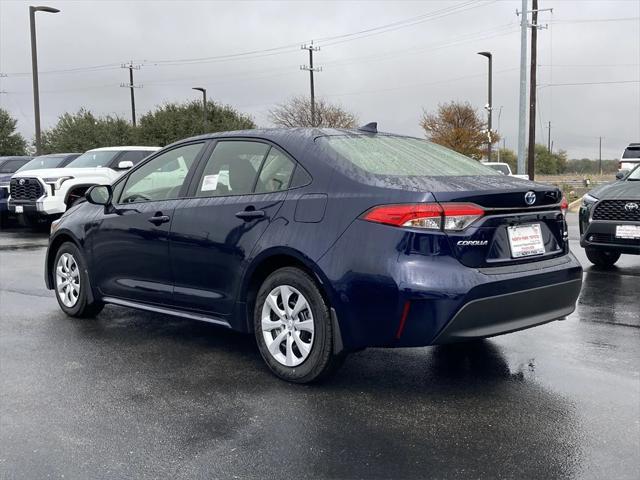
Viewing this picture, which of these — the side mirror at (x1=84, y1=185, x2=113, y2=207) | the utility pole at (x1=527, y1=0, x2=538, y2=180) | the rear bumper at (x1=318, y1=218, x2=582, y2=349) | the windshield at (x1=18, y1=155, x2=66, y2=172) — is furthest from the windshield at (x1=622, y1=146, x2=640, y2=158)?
the rear bumper at (x1=318, y1=218, x2=582, y2=349)

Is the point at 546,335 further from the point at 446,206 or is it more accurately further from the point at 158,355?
the point at 158,355

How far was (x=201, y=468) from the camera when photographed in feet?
10.4

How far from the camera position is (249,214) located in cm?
450

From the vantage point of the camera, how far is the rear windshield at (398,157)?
430 cm

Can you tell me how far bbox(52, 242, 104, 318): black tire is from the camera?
6031 millimetres

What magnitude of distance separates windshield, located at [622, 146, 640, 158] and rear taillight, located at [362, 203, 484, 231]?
2451 cm

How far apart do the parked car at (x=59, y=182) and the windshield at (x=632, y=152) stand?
739 inches

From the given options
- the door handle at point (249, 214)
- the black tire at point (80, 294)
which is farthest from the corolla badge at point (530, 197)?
the black tire at point (80, 294)

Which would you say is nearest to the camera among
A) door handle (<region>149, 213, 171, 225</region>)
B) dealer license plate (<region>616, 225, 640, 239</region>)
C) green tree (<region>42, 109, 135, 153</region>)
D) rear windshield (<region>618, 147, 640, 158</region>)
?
door handle (<region>149, 213, 171, 225</region>)

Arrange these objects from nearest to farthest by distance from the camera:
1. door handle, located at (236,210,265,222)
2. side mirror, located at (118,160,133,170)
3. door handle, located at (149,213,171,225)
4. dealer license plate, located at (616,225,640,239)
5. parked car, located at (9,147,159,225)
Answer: door handle, located at (236,210,265,222) < door handle, located at (149,213,171,225) < dealer license plate, located at (616,225,640,239) < side mirror, located at (118,160,133,170) < parked car, located at (9,147,159,225)

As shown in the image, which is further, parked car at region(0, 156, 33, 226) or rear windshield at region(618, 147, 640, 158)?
rear windshield at region(618, 147, 640, 158)

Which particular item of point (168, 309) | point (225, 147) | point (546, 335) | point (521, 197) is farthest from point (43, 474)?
point (546, 335)

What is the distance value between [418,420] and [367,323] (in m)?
0.59

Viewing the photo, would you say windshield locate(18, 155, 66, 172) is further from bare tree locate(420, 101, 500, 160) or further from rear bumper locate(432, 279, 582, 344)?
bare tree locate(420, 101, 500, 160)
